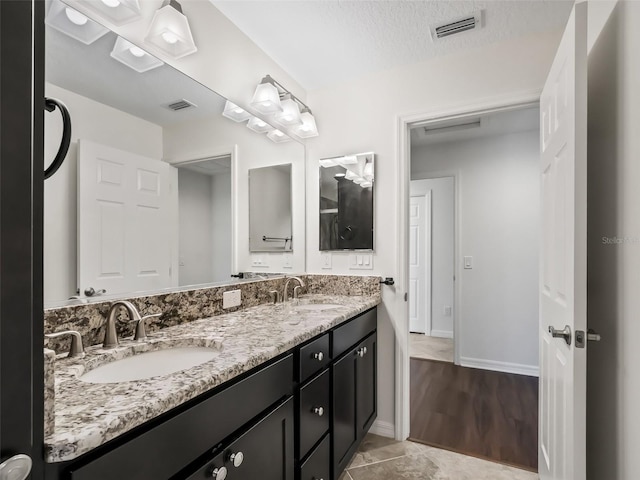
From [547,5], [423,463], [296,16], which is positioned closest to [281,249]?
[296,16]

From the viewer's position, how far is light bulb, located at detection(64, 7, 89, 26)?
3.74 feet

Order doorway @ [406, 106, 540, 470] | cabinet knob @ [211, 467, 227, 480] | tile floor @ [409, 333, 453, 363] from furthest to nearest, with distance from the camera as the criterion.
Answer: tile floor @ [409, 333, 453, 363]
doorway @ [406, 106, 540, 470]
cabinet knob @ [211, 467, 227, 480]

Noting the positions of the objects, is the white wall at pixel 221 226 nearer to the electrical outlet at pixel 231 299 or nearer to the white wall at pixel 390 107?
the electrical outlet at pixel 231 299

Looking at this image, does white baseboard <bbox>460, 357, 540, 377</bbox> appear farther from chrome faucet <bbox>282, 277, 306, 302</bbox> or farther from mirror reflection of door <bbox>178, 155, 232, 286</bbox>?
mirror reflection of door <bbox>178, 155, 232, 286</bbox>

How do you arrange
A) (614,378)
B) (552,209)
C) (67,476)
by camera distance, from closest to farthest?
(67,476)
(614,378)
(552,209)

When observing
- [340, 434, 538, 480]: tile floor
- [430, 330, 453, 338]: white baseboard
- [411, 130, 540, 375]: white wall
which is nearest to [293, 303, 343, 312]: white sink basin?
[340, 434, 538, 480]: tile floor

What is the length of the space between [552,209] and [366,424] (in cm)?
154

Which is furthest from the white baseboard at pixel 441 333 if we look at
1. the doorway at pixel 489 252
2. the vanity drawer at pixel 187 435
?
the vanity drawer at pixel 187 435

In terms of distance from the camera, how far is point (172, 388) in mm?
765

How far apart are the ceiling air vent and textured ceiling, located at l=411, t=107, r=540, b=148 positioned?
192 centimetres

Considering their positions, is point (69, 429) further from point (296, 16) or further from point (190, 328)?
point (296, 16)

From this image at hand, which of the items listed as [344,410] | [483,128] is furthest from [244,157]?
[483,128]

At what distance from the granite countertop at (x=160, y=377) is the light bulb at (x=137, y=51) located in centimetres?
111

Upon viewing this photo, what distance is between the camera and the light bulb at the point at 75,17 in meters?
1.14
